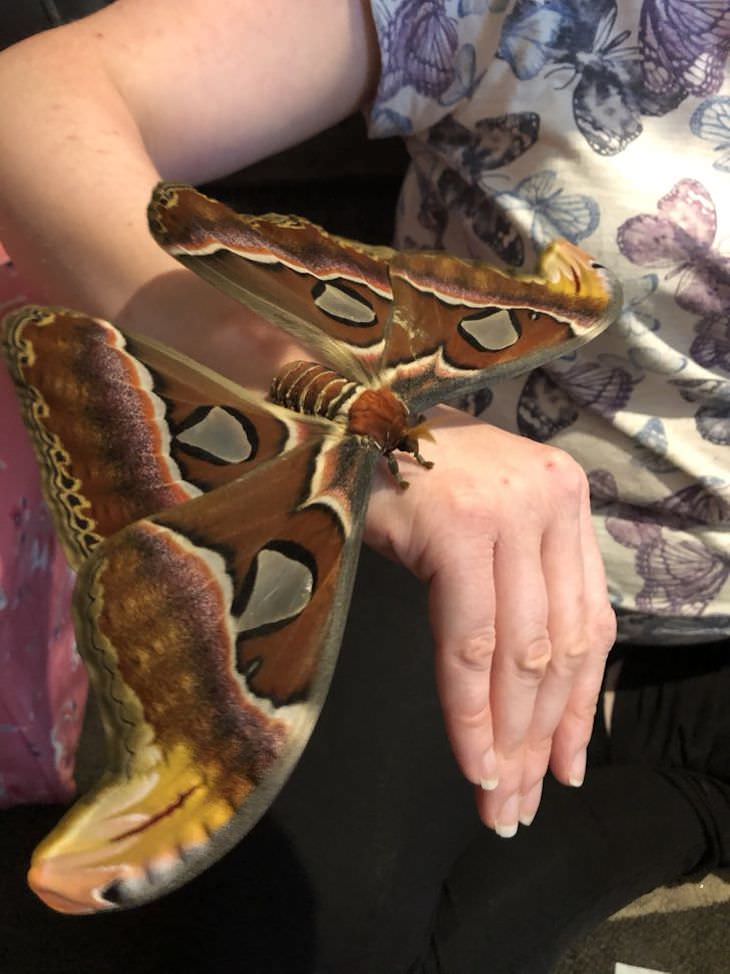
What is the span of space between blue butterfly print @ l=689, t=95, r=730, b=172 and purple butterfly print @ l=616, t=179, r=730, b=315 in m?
0.03

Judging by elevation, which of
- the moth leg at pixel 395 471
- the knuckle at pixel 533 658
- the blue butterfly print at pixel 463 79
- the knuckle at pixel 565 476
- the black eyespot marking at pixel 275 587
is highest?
the blue butterfly print at pixel 463 79

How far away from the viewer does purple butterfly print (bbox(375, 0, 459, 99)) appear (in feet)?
1.99

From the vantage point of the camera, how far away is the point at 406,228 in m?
0.80

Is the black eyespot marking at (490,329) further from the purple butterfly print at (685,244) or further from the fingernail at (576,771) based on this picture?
the fingernail at (576,771)

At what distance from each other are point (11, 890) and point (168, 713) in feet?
2.57

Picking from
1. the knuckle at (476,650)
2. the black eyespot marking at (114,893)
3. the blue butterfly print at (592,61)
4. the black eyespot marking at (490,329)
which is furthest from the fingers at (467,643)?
the blue butterfly print at (592,61)

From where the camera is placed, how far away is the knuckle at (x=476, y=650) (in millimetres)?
471

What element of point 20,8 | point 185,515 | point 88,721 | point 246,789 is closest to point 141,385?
point 185,515

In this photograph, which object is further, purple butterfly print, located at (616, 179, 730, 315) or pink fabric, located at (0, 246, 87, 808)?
pink fabric, located at (0, 246, 87, 808)

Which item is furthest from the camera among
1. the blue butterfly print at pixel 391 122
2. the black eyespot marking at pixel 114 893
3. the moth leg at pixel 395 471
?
the blue butterfly print at pixel 391 122

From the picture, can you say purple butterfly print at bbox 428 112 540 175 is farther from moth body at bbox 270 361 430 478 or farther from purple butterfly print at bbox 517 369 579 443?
moth body at bbox 270 361 430 478

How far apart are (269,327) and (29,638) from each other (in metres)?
0.46

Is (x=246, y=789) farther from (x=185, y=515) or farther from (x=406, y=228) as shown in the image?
(x=406, y=228)

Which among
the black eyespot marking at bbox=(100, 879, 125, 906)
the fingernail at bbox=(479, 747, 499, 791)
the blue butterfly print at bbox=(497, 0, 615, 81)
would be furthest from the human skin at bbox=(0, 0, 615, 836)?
the black eyespot marking at bbox=(100, 879, 125, 906)
